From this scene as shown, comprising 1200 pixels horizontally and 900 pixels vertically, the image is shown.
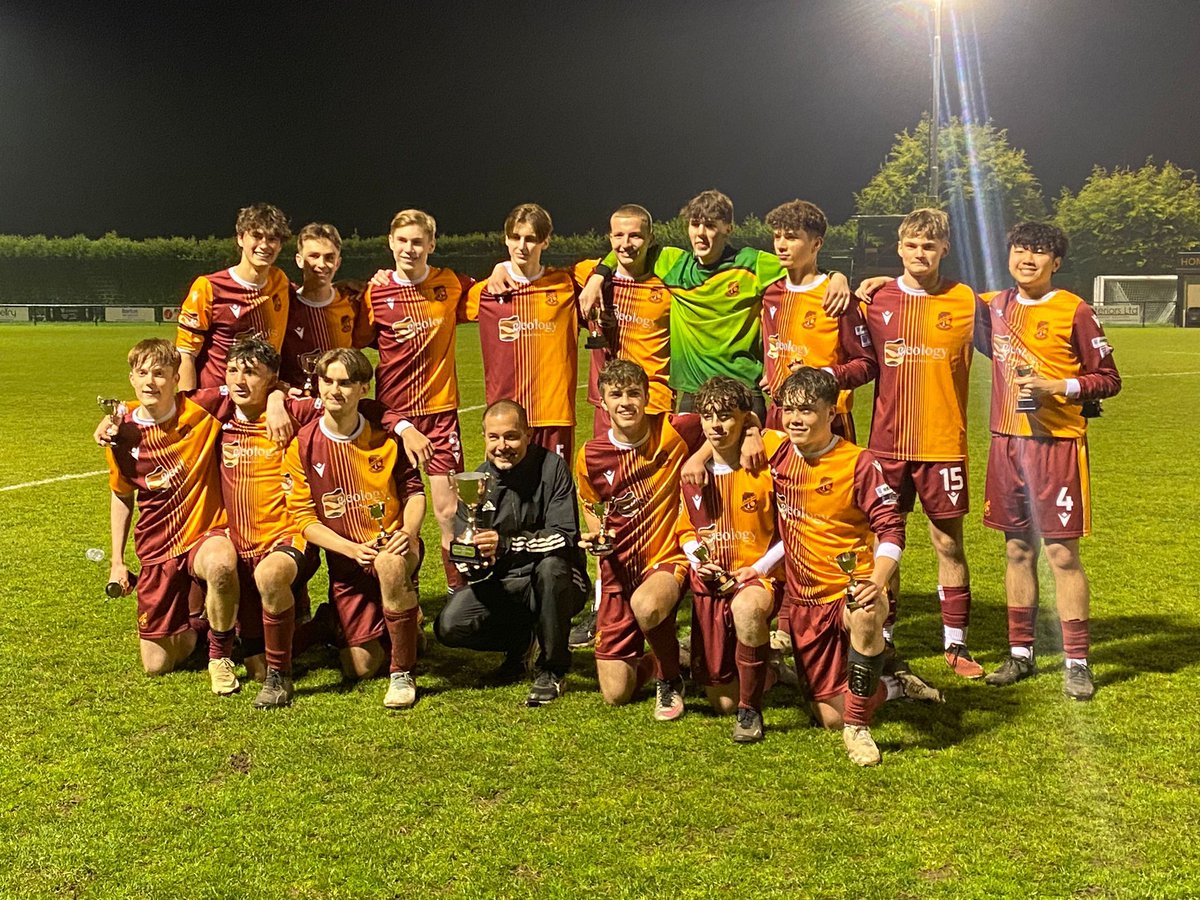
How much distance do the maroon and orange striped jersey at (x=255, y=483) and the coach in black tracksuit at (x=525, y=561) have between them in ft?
2.78

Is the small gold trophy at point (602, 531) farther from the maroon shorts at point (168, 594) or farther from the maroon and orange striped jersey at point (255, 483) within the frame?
the maroon shorts at point (168, 594)

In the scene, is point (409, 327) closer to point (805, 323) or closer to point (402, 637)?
point (402, 637)

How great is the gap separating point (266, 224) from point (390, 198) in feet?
137

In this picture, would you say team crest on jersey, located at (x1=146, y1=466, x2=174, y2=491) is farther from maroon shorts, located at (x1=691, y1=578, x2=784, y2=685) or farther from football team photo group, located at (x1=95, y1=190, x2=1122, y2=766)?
maroon shorts, located at (x1=691, y1=578, x2=784, y2=685)

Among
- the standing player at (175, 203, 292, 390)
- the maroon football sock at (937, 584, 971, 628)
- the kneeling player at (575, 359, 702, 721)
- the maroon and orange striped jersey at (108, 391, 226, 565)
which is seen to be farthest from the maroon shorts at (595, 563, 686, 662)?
the standing player at (175, 203, 292, 390)

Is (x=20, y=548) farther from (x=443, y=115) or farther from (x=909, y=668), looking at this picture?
(x=443, y=115)

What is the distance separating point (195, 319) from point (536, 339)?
159cm

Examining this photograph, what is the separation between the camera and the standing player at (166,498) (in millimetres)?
4660

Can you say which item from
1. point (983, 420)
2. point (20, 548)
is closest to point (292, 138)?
point (983, 420)

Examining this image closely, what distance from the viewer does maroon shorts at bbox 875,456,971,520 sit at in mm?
4641

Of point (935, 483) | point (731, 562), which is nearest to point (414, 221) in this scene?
point (731, 562)

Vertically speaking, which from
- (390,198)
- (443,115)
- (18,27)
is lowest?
(390,198)

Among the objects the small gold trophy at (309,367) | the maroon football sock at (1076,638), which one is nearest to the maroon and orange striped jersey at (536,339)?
the small gold trophy at (309,367)

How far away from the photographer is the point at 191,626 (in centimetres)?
477
